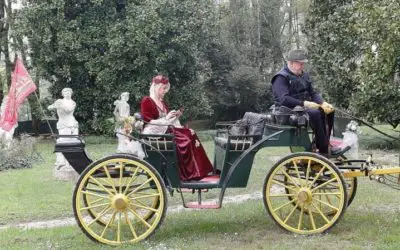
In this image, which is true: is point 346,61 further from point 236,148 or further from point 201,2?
point 236,148

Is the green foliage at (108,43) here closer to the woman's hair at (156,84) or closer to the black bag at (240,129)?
the woman's hair at (156,84)

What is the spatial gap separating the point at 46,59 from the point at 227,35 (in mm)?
13490

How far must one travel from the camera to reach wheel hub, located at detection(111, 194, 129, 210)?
5.71 m

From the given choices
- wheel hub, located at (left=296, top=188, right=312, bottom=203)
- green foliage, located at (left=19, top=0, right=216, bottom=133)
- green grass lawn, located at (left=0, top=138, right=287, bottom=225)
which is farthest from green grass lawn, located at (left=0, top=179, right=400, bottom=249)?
green foliage, located at (left=19, top=0, right=216, bottom=133)

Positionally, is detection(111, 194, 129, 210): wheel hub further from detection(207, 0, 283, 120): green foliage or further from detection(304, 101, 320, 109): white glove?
detection(207, 0, 283, 120): green foliage

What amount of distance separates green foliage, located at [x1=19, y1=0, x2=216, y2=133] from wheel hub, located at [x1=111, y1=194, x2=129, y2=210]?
14049mm

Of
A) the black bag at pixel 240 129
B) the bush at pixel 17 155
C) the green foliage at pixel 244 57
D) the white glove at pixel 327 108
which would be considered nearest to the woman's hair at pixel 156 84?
the black bag at pixel 240 129

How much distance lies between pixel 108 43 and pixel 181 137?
14441mm

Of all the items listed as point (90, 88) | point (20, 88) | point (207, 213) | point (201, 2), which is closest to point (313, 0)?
point (201, 2)

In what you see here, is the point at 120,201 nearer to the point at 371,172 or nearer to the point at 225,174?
the point at 225,174

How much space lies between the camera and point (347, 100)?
1708 centimetres

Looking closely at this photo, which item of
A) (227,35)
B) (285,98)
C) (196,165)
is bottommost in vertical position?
(196,165)

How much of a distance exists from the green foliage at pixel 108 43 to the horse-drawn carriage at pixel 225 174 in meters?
13.7

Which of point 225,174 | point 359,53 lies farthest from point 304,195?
point 359,53
